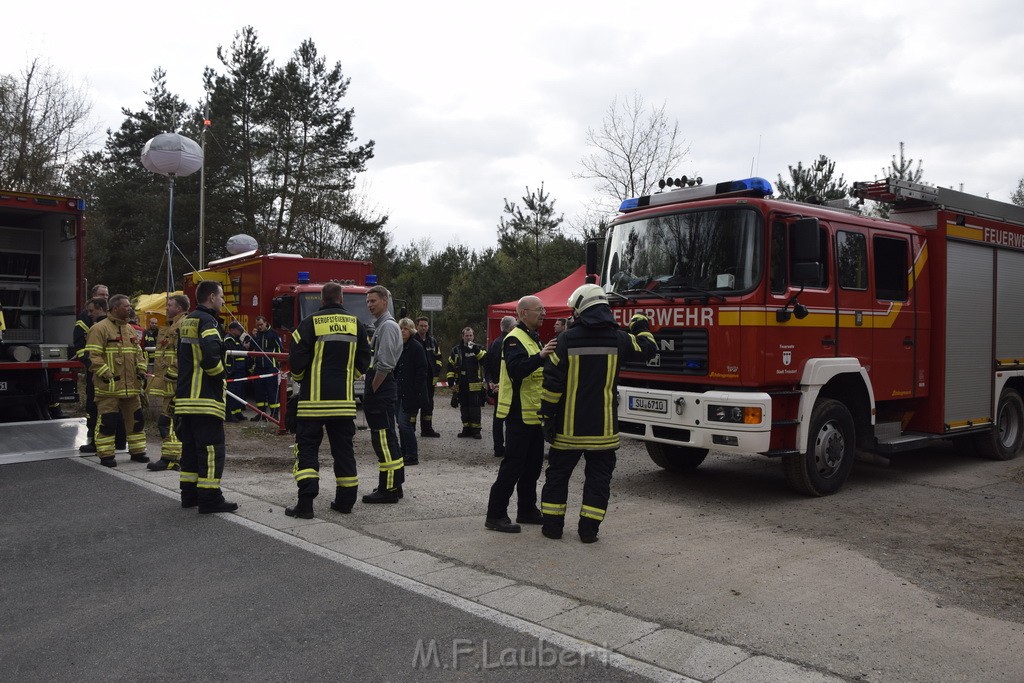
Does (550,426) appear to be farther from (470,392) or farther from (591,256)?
(470,392)

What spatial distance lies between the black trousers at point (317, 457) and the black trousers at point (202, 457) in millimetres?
710

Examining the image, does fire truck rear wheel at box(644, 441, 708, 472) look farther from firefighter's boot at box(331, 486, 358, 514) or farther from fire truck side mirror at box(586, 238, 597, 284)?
firefighter's boot at box(331, 486, 358, 514)

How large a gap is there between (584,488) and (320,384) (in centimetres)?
227

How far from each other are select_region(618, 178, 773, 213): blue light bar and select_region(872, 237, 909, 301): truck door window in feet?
5.56

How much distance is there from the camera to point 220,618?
4367mm

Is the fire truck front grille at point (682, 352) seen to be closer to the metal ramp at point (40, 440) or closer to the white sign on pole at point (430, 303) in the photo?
the metal ramp at point (40, 440)

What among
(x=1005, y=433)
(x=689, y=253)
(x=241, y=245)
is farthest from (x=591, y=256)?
(x=241, y=245)

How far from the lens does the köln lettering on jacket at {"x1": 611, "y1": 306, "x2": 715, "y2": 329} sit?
7.45 m

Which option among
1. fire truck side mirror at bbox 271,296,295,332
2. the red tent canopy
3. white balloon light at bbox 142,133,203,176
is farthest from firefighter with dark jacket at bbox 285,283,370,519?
white balloon light at bbox 142,133,203,176

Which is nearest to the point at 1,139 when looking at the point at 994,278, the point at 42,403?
the point at 42,403

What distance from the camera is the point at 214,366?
6785 millimetres

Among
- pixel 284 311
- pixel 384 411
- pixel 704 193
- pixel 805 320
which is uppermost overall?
pixel 704 193

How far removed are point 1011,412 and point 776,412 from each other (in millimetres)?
5171

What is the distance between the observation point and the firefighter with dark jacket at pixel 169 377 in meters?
8.48
